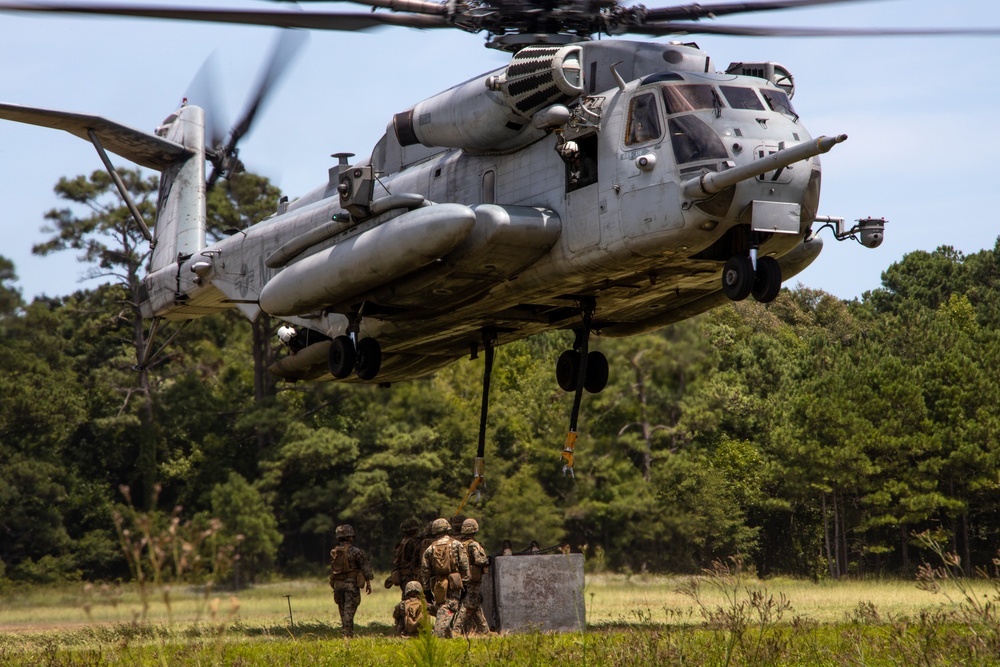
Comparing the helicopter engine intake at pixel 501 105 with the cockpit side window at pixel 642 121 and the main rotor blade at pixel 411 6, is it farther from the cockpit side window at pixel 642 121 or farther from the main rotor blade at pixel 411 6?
the main rotor blade at pixel 411 6

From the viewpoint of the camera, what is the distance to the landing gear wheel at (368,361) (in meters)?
16.0

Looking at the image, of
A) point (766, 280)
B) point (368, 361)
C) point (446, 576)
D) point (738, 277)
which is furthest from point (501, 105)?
point (446, 576)

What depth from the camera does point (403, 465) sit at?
36.3m

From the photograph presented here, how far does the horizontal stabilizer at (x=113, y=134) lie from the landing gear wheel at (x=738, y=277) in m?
10.5

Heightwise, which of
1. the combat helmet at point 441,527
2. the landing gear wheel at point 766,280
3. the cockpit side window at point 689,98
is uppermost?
the cockpit side window at point 689,98

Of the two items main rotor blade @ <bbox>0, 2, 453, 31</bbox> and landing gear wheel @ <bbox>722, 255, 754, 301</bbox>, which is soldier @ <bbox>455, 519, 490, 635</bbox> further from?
main rotor blade @ <bbox>0, 2, 453, 31</bbox>

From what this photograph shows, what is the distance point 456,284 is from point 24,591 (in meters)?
22.0

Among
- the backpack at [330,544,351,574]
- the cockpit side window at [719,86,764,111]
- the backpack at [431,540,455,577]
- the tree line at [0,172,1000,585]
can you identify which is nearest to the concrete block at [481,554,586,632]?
the backpack at [431,540,455,577]

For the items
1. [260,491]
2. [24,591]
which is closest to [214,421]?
[260,491]

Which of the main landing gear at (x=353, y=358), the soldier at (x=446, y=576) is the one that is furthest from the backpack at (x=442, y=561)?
the main landing gear at (x=353, y=358)

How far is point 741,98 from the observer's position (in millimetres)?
12914

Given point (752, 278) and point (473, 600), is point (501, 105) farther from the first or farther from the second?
point (473, 600)

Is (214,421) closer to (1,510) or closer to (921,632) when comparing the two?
(1,510)

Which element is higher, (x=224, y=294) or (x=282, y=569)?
(x=224, y=294)
